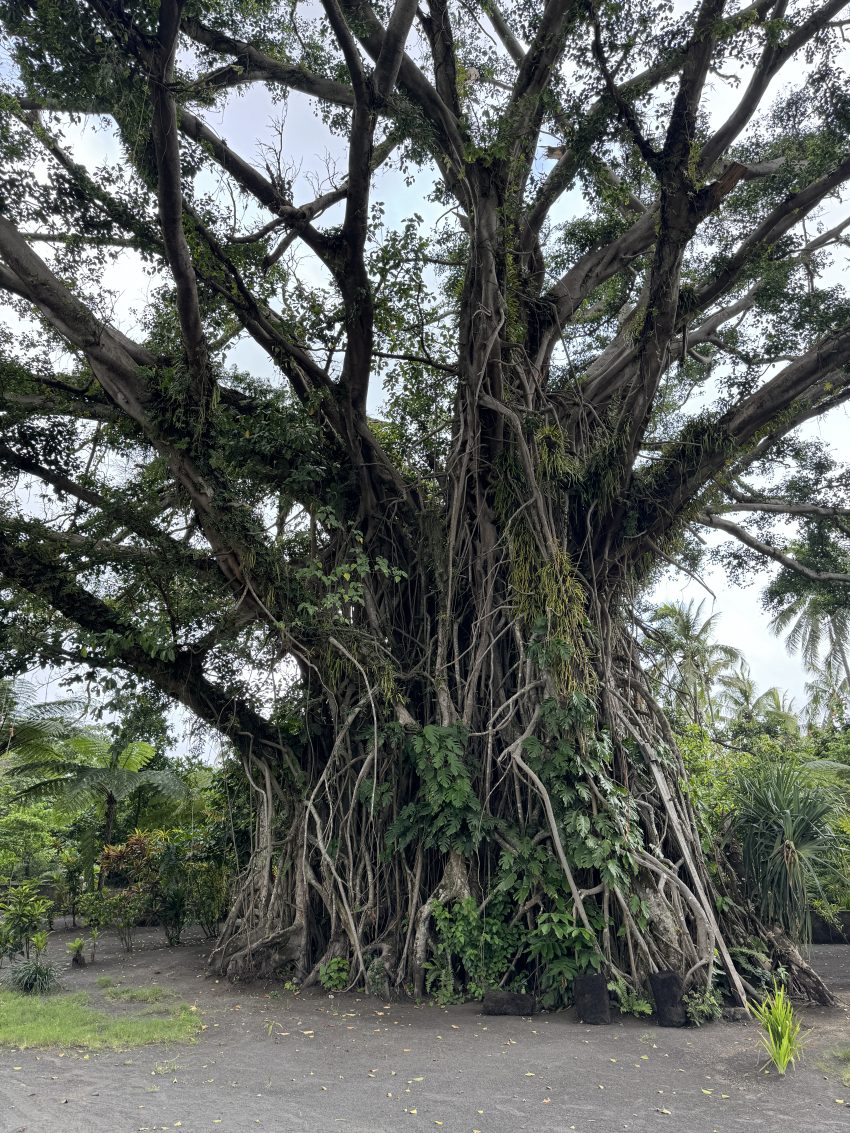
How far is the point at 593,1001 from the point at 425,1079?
1.45 m

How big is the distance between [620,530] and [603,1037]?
3.69 metres

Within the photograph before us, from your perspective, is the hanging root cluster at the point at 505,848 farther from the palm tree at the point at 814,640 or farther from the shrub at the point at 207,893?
the palm tree at the point at 814,640

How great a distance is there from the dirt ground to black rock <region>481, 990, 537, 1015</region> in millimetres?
97

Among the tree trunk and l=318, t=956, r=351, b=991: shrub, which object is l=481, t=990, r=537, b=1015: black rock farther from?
l=318, t=956, r=351, b=991: shrub

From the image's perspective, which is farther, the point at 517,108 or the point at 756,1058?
the point at 517,108

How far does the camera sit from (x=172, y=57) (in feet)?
14.1

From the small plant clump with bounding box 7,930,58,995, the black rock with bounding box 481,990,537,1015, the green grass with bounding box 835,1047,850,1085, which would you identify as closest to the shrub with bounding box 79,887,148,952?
the small plant clump with bounding box 7,930,58,995

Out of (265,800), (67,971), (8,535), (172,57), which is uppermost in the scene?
(172,57)

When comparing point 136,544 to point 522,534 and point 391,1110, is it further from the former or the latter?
point 391,1110

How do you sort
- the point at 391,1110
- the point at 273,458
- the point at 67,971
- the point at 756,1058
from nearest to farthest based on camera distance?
the point at 391,1110
the point at 756,1058
the point at 273,458
the point at 67,971

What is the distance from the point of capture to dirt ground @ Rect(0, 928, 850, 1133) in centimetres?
319

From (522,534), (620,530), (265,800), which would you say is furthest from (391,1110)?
(620,530)

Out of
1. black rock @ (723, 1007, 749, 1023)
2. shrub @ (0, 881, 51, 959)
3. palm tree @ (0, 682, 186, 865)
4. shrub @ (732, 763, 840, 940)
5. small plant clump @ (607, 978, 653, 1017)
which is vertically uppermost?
palm tree @ (0, 682, 186, 865)

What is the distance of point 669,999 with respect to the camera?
183 inches
